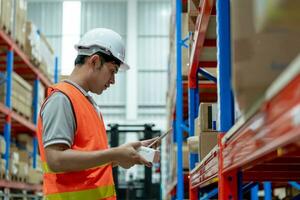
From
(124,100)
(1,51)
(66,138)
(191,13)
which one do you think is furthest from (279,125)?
(124,100)

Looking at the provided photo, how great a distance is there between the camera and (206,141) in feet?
9.76

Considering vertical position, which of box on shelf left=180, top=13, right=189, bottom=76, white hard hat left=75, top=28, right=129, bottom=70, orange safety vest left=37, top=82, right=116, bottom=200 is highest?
box on shelf left=180, top=13, right=189, bottom=76

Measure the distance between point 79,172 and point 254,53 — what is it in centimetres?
165

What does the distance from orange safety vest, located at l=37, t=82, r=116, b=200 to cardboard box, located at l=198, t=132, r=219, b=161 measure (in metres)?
0.62

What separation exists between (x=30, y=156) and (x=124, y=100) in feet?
25.7

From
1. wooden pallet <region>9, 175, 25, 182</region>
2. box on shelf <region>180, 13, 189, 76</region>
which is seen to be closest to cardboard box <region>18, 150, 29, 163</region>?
wooden pallet <region>9, 175, 25, 182</region>

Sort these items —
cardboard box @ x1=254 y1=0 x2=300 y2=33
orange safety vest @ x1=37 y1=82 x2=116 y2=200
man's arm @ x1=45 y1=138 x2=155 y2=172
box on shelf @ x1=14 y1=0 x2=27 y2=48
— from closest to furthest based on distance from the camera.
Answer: cardboard box @ x1=254 y1=0 x2=300 y2=33 < man's arm @ x1=45 y1=138 x2=155 y2=172 < orange safety vest @ x1=37 y1=82 x2=116 y2=200 < box on shelf @ x1=14 y1=0 x2=27 y2=48

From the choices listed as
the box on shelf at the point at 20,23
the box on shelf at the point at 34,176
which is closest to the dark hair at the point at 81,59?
the box on shelf at the point at 20,23

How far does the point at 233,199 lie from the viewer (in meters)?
2.01

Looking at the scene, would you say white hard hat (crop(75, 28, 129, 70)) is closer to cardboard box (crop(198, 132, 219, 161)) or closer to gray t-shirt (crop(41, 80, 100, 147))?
gray t-shirt (crop(41, 80, 100, 147))

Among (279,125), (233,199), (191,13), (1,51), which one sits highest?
(1,51)

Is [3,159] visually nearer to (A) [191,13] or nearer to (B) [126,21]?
(A) [191,13]

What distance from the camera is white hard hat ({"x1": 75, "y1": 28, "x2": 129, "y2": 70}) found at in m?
2.75

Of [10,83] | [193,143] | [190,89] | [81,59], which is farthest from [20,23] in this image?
[81,59]
